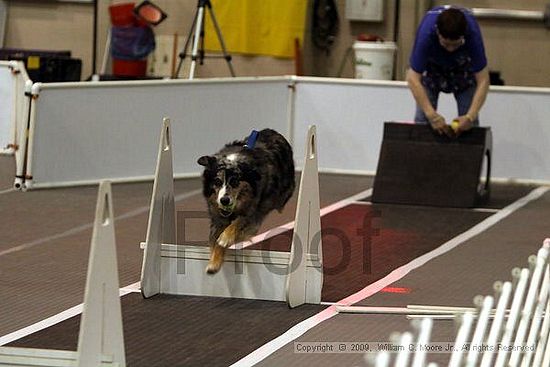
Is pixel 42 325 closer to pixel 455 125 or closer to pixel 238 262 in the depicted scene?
pixel 238 262

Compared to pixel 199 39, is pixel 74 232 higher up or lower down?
lower down

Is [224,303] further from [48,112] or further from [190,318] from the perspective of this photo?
[48,112]

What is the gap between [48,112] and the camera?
8.98m

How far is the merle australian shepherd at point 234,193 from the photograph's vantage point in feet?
19.2

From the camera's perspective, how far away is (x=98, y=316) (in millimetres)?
4188

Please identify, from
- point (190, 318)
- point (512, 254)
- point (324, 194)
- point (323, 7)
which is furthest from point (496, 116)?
point (190, 318)

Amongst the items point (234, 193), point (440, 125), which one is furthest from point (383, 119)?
point (234, 193)

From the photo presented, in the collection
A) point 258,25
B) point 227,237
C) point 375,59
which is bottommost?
point 227,237

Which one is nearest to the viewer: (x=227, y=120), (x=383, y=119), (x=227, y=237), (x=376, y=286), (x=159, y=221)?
(x=227, y=237)

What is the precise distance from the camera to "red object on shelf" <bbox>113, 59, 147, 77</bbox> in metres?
13.8

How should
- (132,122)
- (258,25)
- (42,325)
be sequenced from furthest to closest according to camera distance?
(258,25), (132,122), (42,325)

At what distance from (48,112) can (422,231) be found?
9.42 feet

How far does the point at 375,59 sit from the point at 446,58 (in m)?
4.00

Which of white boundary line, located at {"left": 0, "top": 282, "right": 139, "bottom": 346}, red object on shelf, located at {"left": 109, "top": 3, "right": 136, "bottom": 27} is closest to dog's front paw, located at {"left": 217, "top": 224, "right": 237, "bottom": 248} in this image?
white boundary line, located at {"left": 0, "top": 282, "right": 139, "bottom": 346}
